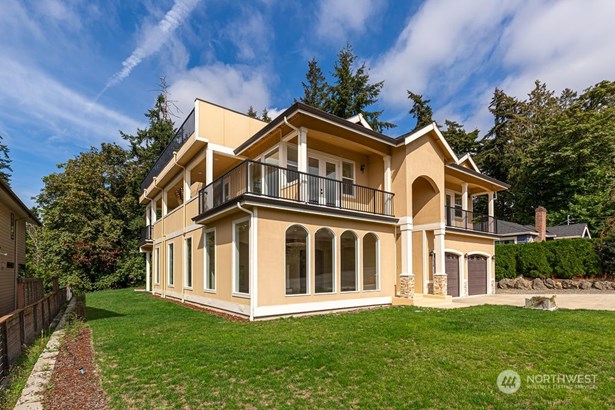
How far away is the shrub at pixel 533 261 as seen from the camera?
20438 millimetres

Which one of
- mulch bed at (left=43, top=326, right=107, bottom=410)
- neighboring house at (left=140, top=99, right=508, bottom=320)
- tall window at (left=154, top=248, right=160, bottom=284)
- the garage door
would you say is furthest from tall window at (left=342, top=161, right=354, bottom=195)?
tall window at (left=154, top=248, right=160, bottom=284)

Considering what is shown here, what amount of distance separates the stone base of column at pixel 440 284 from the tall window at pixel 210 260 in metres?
8.83

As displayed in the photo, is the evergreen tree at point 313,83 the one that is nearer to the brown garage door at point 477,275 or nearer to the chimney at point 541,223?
the chimney at point 541,223

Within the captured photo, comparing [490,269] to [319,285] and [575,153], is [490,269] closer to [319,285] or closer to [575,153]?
[319,285]

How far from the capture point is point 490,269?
61.4ft

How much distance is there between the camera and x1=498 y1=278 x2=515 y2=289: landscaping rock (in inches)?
821

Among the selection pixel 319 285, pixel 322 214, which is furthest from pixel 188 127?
pixel 319 285

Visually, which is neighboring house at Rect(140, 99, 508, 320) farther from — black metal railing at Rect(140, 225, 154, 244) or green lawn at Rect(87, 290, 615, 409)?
black metal railing at Rect(140, 225, 154, 244)

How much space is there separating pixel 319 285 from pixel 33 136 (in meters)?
20.6

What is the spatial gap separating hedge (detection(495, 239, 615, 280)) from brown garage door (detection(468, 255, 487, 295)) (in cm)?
446

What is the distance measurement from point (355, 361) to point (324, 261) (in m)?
5.66

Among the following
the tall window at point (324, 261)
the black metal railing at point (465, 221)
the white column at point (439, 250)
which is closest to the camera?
the tall window at point (324, 261)

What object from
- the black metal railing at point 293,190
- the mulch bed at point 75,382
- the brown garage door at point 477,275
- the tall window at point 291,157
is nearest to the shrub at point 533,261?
the brown garage door at point 477,275

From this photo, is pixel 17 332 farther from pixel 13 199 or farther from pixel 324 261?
pixel 13 199
